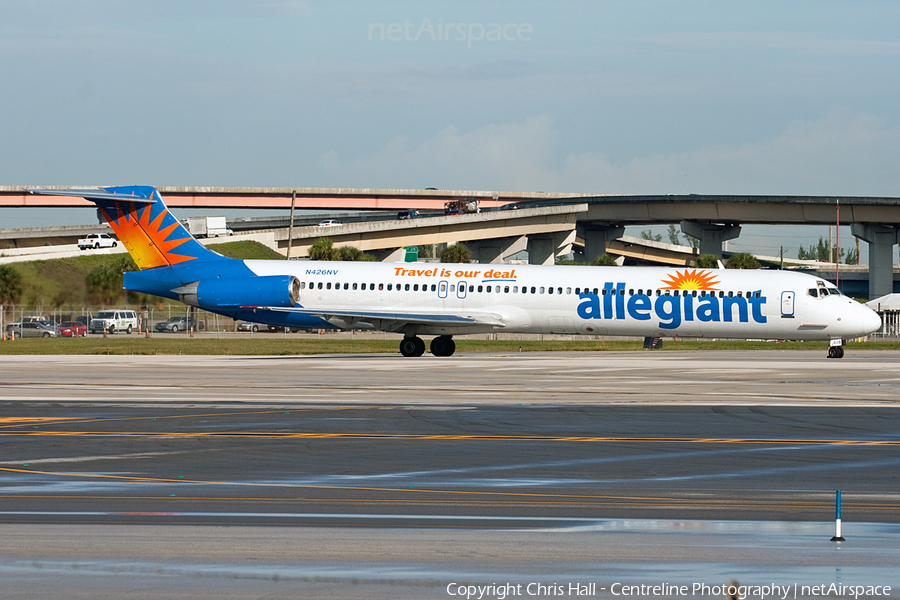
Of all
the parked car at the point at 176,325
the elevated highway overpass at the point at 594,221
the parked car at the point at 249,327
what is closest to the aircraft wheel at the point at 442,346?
the parked car at the point at 249,327

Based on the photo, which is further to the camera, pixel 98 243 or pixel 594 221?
pixel 594 221

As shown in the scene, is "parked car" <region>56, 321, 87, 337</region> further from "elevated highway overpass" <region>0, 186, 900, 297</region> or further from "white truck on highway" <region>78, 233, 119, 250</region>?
"elevated highway overpass" <region>0, 186, 900, 297</region>

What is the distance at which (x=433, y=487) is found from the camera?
11.9 metres

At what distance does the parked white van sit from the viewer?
74.1 meters

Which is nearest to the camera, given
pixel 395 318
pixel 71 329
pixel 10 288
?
pixel 395 318

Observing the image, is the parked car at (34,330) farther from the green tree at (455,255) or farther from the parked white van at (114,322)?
the green tree at (455,255)

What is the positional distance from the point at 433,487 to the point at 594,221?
332ft

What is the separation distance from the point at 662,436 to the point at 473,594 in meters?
9.93

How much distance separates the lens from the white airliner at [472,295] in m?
37.6

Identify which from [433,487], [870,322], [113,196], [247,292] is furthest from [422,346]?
[433,487]

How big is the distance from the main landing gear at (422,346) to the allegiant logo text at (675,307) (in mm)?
6068

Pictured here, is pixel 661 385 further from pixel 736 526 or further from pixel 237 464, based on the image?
pixel 736 526

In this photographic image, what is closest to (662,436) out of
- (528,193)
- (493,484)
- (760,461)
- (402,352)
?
(760,461)

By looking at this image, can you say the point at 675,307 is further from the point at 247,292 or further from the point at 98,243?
the point at 98,243
